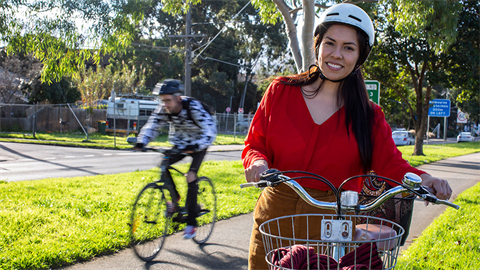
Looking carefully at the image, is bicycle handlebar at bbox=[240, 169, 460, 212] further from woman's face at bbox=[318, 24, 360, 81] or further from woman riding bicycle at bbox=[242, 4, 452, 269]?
woman's face at bbox=[318, 24, 360, 81]

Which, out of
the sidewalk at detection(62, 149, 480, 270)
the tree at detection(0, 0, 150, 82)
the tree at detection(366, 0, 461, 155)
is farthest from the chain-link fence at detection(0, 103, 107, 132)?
the sidewalk at detection(62, 149, 480, 270)

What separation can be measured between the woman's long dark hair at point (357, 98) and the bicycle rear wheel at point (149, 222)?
294 centimetres

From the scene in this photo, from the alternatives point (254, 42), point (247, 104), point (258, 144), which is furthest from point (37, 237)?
point (247, 104)

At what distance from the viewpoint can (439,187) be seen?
5.69ft

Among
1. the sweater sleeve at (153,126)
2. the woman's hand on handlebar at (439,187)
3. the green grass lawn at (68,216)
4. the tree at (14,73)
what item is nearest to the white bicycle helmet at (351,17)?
the woman's hand on handlebar at (439,187)

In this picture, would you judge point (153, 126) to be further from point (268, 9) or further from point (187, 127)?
point (268, 9)

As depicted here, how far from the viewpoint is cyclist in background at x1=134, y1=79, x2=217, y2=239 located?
4.82m

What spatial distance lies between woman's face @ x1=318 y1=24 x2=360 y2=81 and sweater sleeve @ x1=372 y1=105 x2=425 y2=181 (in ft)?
1.07

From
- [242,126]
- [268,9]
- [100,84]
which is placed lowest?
[242,126]

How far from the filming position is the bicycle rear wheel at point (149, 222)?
4.57m

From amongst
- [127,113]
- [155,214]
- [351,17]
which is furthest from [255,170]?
[127,113]

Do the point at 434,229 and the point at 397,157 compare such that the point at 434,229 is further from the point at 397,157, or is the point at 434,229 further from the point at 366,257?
the point at 366,257

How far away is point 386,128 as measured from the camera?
214 centimetres

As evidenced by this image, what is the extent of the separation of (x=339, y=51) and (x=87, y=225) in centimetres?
437
